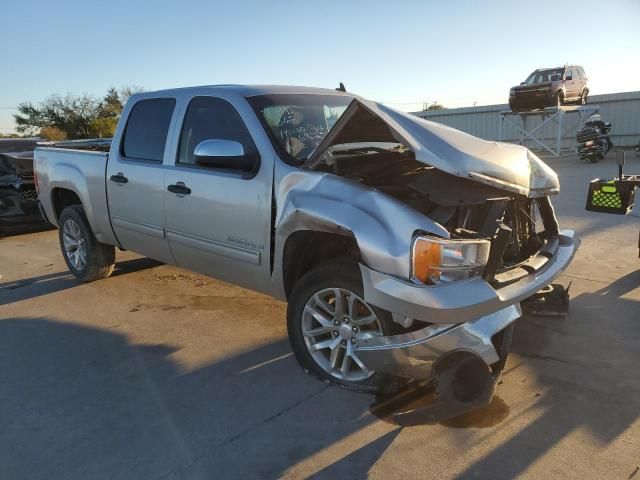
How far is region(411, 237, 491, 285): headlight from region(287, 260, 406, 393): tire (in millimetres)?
381

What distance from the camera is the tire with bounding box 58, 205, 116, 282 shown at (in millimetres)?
5564

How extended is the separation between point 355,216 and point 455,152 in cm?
71

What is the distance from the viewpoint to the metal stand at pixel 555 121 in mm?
21400

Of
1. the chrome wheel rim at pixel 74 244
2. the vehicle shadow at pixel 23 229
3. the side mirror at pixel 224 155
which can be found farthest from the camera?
the vehicle shadow at pixel 23 229

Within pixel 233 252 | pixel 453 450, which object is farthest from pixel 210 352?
pixel 453 450

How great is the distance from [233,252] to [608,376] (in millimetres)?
2643

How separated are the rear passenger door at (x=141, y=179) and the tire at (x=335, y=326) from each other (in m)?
1.69

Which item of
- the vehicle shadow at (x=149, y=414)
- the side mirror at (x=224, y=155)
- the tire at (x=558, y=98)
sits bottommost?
the vehicle shadow at (x=149, y=414)

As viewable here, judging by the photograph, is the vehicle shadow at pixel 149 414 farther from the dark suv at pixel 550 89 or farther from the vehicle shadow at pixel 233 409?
the dark suv at pixel 550 89

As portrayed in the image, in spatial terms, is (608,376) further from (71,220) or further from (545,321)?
(71,220)

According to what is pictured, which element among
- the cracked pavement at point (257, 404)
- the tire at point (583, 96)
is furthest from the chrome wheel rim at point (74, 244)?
the tire at point (583, 96)

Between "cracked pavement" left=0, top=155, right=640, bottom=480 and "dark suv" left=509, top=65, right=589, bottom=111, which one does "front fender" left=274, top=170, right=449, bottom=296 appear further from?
"dark suv" left=509, top=65, right=589, bottom=111

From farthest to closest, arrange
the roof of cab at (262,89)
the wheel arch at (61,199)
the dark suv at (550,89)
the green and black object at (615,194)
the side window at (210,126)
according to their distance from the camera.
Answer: the dark suv at (550,89), the wheel arch at (61,199), the green and black object at (615,194), the roof of cab at (262,89), the side window at (210,126)

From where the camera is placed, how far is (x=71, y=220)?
574 cm
